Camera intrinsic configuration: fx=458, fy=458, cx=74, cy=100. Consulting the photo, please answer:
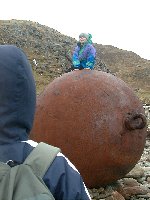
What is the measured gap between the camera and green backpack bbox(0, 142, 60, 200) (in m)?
1.69

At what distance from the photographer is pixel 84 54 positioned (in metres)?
8.11

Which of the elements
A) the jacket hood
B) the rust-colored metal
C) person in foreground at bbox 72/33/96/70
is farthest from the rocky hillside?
the jacket hood

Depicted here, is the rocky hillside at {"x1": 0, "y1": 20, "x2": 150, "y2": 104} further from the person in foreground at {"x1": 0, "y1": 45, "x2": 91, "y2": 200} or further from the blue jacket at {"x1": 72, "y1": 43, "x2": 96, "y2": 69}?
the person in foreground at {"x1": 0, "y1": 45, "x2": 91, "y2": 200}

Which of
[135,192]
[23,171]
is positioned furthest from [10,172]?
[135,192]

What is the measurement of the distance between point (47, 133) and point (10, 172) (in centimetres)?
419

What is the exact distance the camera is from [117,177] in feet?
20.6

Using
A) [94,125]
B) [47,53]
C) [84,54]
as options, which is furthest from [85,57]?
Answer: [47,53]

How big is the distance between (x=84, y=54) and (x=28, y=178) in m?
6.46

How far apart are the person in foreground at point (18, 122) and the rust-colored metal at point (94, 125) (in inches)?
149

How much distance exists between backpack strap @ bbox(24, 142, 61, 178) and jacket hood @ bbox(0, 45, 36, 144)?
0.13 metres

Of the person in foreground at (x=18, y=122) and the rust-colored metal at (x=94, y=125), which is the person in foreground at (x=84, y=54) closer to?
the rust-colored metal at (x=94, y=125)

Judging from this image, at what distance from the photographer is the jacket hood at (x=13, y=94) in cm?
192

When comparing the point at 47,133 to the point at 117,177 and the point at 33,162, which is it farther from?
the point at 33,162

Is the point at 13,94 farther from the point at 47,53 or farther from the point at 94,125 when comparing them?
the point at 47,53
